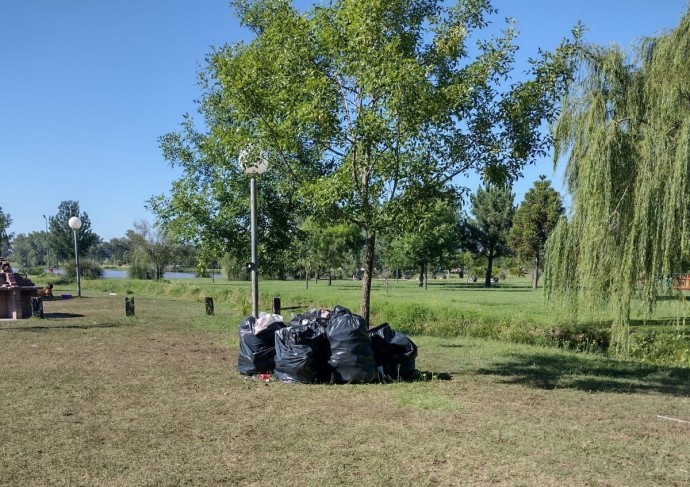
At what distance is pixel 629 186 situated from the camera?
10430 millimetres

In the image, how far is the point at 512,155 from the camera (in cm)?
845

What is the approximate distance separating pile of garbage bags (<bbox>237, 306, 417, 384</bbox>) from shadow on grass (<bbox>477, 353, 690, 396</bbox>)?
1798 millimetres

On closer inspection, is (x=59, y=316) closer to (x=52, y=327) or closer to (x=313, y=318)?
(x=52, y=327)

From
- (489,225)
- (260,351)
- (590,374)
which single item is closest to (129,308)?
(260,351)

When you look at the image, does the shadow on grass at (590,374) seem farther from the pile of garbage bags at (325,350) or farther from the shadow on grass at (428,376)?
the pile of garbage bags at (325,350)

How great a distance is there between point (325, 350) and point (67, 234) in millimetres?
68470

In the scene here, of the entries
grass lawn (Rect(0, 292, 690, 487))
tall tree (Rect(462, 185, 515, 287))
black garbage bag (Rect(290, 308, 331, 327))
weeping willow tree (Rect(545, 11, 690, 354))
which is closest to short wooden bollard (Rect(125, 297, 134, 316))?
grass lawn (Rect(0, 292, 690, 487))

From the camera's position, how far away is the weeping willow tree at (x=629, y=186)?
9905 mm

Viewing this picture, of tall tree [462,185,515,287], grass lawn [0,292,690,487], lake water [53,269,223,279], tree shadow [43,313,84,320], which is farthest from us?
lake water [53,269,223,279]

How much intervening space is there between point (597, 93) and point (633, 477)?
375 inches

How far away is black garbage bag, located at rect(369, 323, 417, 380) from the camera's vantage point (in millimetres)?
8180

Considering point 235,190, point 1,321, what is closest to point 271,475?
point 235,190

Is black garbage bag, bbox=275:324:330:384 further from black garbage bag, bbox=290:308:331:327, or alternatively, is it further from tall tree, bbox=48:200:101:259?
tall tree, bbox=48:200:101:259

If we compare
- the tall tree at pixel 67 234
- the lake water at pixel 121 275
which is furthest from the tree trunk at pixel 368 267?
the tall tree at pixel 67 234
